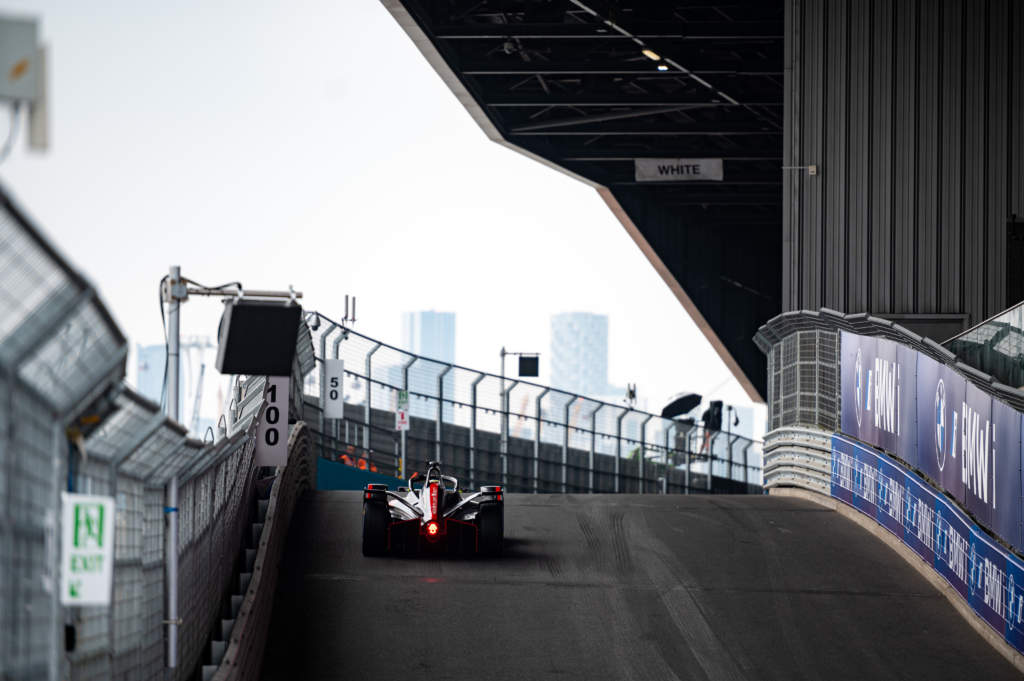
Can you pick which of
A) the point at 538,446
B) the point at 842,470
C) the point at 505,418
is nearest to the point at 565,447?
the point at 538,446

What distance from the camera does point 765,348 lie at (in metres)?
21.3

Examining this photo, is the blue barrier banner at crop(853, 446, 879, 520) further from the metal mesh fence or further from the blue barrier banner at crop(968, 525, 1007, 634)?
the blue barrier banner at crop(968, 525, 1007, 634)

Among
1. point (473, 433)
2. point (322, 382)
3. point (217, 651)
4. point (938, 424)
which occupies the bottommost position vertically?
point (217, 651)

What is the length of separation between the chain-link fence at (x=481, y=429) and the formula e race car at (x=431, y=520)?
959 centimetres

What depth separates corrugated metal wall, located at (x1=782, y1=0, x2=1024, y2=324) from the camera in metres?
20.5

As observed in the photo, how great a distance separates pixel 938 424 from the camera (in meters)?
12.5

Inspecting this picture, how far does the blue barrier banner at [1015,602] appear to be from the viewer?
993 centimetres

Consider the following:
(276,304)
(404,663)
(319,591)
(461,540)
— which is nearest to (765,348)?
(461,540)

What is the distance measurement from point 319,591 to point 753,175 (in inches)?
1174

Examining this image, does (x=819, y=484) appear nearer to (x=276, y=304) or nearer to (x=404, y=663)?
(x=404, y=663)

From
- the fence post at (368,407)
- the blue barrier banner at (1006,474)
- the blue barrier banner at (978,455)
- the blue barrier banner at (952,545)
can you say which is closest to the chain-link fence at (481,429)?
the fence post at (368,407)

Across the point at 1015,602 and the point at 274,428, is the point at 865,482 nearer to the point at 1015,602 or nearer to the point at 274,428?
the point at 1015,602

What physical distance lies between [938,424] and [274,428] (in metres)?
6.07

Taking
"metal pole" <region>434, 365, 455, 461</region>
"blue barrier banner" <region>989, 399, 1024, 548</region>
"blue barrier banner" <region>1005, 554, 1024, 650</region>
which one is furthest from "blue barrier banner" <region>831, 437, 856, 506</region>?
"metal pole" <region>434, 365, 455, 461</region>
